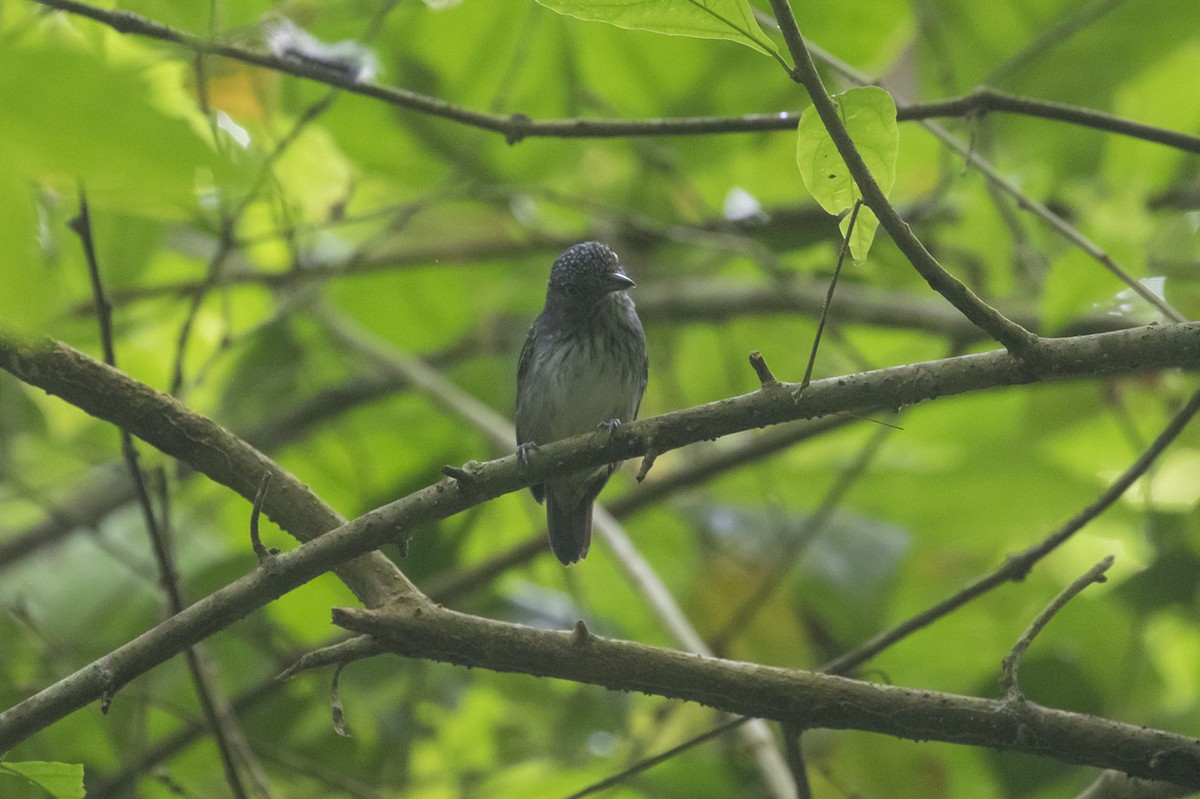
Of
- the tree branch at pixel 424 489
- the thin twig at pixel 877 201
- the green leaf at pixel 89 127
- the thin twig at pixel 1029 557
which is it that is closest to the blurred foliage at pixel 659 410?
the thin twig at pixel 1029 557

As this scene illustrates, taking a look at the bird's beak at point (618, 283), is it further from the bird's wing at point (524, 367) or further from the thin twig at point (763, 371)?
the thin twig at point (763, 371)

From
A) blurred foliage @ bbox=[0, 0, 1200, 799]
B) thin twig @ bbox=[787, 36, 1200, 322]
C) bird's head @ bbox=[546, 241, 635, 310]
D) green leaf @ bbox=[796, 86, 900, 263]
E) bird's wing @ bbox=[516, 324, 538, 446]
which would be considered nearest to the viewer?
A: green leaf @ bbox=[796, 86, 900, 263]

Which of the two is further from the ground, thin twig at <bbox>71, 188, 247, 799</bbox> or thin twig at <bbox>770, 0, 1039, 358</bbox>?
thin twig at <bbox>71, 188, 247, 799</bbox>

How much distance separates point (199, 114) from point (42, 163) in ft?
10.2

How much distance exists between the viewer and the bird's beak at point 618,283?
4355 mm

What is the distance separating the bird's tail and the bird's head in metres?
0.83

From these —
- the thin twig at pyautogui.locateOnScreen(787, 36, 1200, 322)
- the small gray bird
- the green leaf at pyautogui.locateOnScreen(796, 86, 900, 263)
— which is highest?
the small gray bird

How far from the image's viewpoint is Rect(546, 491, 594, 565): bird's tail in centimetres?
404

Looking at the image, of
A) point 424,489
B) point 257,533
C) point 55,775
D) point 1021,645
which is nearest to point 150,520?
point 257,533

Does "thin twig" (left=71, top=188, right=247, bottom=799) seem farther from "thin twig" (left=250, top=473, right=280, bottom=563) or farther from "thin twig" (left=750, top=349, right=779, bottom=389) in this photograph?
"thin twig" (left=750, top=349, right=779, bottom=389)

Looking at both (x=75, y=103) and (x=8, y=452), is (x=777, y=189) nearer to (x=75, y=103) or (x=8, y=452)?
(x=8, y=452)

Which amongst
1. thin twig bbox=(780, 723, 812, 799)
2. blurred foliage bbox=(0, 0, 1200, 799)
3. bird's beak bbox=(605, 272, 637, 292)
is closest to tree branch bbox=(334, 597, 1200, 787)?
thin twig bbox=(780, 723, 812, 799)

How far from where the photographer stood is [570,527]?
4.12 m

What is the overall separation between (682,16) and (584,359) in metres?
2.89
